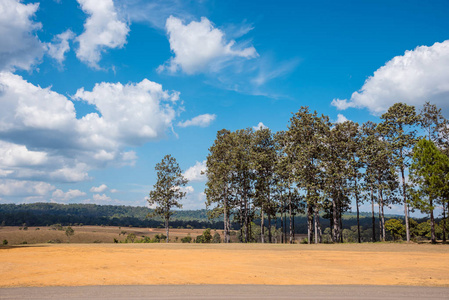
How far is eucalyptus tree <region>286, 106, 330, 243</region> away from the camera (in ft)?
174

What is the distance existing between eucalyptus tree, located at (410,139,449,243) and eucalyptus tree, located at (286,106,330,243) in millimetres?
14367

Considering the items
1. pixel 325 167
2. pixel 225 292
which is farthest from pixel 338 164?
pixel 225 292

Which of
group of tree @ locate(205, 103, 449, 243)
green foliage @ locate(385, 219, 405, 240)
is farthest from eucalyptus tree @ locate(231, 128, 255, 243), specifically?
green foliage @ locate(385, 219, 405, 240)

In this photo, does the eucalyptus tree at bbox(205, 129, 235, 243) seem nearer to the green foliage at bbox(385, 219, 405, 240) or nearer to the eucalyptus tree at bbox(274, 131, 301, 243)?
the eucalyptus tree at bbox(274, 131, 301, 243)

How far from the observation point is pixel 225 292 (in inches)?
543

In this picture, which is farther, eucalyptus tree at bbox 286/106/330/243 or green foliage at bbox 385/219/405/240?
green foliage at bbox 385/219/405/240

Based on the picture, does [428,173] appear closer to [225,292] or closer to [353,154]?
[353,154]

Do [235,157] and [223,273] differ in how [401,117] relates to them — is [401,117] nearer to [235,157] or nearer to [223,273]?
[235,157]

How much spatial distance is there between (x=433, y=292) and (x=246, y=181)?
48623 mm

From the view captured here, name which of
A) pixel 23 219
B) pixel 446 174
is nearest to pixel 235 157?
pixel 446 174

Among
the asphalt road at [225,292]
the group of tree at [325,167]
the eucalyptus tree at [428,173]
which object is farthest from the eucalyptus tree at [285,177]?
the asphalt road at [225,292]

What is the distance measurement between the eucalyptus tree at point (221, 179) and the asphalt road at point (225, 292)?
43.8 metres

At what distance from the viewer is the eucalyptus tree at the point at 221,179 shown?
59500 mm

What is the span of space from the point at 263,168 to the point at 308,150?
10.8 metres
